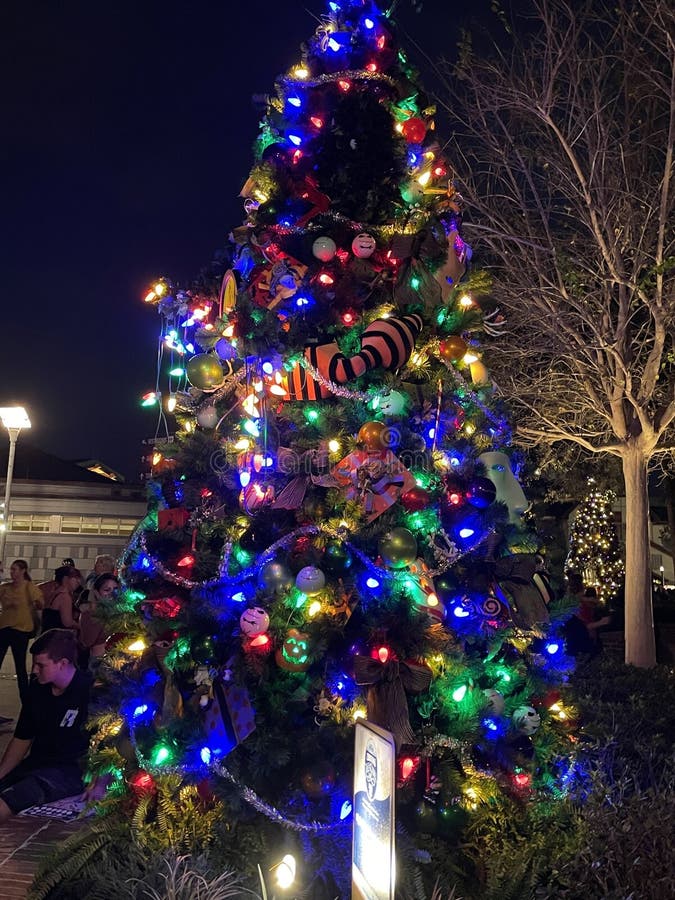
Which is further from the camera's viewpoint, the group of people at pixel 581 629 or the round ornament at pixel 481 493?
the group of people at pixel 581 629

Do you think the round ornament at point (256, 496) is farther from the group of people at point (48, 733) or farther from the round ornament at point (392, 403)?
the group of people at point (48, 733)

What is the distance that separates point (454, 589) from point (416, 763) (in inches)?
34.4

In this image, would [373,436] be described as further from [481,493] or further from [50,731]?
[50,731]

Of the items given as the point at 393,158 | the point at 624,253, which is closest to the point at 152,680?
the point at 393,158

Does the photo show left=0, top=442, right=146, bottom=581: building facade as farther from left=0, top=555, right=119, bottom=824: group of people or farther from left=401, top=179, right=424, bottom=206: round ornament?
left=401, top=179, right=424, bottom=206: round ornament

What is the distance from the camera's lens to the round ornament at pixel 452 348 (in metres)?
3.84

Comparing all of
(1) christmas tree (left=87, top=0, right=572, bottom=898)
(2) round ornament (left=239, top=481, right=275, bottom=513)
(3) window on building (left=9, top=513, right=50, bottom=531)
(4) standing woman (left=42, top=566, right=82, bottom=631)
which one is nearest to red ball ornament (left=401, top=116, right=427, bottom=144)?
(1) christmas tree (left=87, top=0, right=572, bottom=898)

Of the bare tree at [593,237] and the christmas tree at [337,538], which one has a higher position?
the bare tree at [593,237]

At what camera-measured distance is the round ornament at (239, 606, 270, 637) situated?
331 cm

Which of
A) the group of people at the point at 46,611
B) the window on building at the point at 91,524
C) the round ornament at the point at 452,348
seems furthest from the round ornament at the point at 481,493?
the window on building at the point at 91,524

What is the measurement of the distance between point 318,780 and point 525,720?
1126mm

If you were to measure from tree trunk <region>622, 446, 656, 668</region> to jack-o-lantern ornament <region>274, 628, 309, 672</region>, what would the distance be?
25.8ft

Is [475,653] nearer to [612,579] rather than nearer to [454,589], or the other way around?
[454,589]

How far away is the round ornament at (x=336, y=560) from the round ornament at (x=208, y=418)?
1203mm
